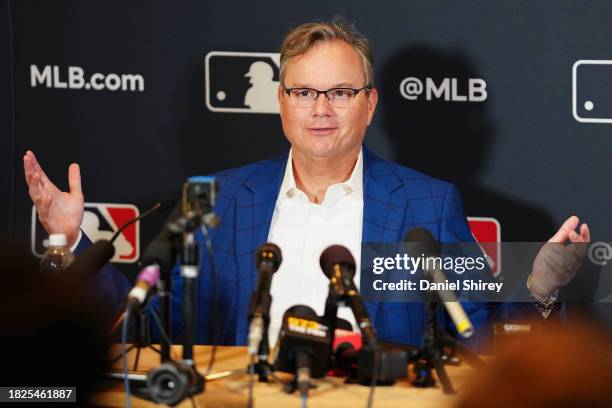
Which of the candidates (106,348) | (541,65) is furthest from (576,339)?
(541,65)

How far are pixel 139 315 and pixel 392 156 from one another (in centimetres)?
189

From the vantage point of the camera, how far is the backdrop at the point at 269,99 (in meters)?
4.22

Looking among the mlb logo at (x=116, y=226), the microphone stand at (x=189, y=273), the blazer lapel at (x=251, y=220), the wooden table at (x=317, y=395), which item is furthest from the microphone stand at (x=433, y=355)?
the mlb logo at (x=116, y=226)

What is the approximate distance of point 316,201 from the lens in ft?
12.7

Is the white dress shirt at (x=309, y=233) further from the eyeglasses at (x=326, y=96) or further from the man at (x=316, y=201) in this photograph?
the eyeglasses at (x=326, y=96)

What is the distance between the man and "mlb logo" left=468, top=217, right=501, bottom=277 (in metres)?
0.57

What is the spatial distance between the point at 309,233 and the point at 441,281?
1.33 meters

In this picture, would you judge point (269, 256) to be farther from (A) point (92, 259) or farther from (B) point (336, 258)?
(A) point (92, 259)

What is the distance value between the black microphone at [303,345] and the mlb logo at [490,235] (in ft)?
6.10

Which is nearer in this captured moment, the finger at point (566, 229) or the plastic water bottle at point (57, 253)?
the plastic water bottle at point (57, 253)

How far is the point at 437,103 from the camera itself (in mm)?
4328

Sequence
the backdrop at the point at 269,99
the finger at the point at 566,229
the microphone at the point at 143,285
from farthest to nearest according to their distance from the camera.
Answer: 1. the backdrop at the point at 269,99
2. the finger at the point at 566,229
3. the microphone at the point at 143,285

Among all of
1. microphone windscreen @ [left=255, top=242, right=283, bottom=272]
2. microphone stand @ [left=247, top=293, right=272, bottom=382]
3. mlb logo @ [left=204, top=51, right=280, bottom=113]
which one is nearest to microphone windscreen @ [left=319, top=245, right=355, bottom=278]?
microphone windscreen @ [left=255, top=242, right=283, bottom=272]

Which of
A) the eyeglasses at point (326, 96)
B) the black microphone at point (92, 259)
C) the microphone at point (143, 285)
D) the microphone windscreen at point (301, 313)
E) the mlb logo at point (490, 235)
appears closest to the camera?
the microphone at point (143, 285)
